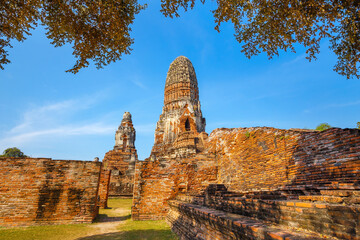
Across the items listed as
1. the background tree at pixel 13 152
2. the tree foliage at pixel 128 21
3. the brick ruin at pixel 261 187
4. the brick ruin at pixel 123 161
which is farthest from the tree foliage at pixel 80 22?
the background tree at pixel 13 152

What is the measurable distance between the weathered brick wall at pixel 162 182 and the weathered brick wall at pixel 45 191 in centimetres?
181

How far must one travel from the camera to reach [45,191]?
751 centimetres

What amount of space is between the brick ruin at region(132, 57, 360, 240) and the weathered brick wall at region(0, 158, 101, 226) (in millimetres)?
2041

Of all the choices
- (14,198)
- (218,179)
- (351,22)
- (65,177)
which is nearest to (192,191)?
(218,179)

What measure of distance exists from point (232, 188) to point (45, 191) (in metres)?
7.48

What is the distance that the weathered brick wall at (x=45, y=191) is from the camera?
7176mm

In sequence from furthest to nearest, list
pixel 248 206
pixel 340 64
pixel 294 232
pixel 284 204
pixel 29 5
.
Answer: pixel 340 64, pixel 29 5, pixel 248 206, pixel 284 204, pixel 294 232

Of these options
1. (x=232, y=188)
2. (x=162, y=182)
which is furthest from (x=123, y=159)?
(x=232, y=188)

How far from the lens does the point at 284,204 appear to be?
2.46m

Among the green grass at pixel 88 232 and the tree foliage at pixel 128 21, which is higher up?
the tree foliage at pixel 128 21

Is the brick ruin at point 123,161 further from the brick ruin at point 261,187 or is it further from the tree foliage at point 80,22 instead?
the tree foliage at point 80,22

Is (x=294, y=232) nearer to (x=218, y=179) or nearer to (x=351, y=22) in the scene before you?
(x=351, y=22)

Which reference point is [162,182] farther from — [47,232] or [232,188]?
[47,232]

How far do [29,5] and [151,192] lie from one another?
24.1 ft
